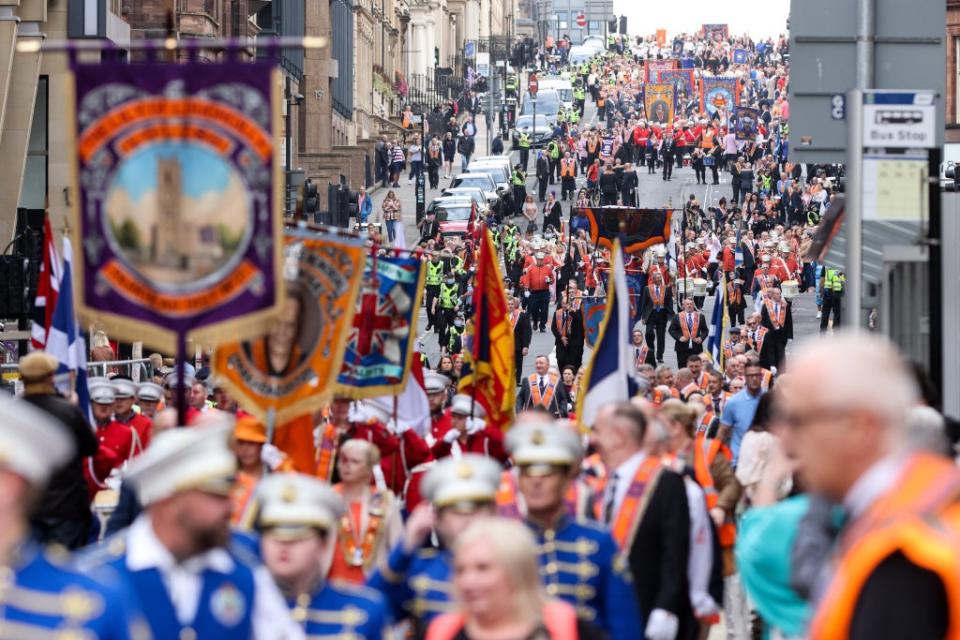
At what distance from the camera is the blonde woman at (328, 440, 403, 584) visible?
9164 mm

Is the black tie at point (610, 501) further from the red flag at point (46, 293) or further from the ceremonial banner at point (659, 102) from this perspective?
the ceremonial banner at point (659, 102)

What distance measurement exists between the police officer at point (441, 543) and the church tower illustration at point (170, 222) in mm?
2016

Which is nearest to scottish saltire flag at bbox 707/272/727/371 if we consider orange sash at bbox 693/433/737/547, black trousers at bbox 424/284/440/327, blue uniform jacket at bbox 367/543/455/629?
black trousers at bbox 424/284/440/327

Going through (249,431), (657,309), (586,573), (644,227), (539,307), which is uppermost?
(644,227)

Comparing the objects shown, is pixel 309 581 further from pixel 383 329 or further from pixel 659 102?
pixel 659 102

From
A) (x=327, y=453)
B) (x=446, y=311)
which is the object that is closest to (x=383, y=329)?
(x=327, y=453)

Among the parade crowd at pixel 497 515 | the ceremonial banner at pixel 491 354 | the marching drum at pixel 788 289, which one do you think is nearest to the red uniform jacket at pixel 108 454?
the parade crowd at pixel 497 515

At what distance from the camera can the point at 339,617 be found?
636 centimetres

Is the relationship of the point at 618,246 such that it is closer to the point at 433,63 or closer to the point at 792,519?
the point at 792,519

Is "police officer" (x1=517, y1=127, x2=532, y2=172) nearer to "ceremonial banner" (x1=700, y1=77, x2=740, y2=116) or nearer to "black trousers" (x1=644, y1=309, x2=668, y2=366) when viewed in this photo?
"ceremonial banner" (x1=700, y1=77, x2=740, y2=116)

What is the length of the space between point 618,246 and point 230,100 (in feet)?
14.5

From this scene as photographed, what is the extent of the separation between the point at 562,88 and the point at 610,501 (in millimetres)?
88688

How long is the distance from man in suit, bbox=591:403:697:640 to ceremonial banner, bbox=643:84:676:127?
80.3m

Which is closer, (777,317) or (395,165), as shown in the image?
(777,317)
